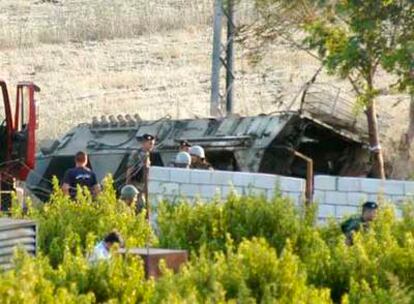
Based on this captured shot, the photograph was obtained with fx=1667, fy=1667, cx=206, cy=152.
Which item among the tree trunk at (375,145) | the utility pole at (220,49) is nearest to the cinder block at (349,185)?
the tree trunk at (375,145)

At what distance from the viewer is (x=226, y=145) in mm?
24625

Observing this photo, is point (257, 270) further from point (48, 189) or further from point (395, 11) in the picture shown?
point (48, 189)

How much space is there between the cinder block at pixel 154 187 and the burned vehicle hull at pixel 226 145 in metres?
6.19

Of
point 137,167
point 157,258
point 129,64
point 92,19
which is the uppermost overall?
point 92,19

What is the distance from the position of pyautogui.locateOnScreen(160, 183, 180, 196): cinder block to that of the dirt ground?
1179 centimetres

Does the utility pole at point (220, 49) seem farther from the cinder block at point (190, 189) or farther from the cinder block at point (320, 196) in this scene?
the cinder block at point (320, 196)

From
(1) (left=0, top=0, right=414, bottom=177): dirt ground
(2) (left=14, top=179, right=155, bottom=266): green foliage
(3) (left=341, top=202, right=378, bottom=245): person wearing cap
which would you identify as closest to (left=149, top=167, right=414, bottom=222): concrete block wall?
(3) (left=341, top=202, right=378, bottom=245): person wearing cap

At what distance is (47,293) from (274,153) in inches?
582

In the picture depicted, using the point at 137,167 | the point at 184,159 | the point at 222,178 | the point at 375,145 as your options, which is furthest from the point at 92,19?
the point at 222,178

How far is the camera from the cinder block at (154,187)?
17953mm

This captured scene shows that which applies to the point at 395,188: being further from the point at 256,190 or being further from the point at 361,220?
the point at 361,220

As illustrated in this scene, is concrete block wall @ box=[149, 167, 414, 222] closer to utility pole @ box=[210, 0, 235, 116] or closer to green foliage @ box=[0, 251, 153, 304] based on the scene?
green foliage @ box=[0, 251, 153, 304]

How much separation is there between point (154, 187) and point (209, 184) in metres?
0.68

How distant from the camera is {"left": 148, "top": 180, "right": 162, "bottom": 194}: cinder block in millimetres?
17953
